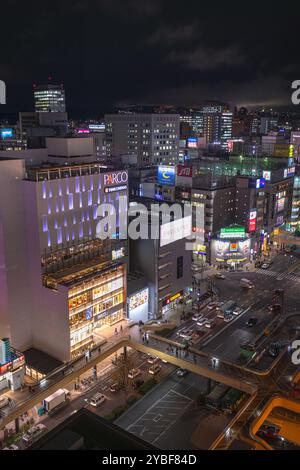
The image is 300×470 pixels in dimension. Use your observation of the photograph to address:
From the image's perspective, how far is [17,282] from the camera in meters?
47.9

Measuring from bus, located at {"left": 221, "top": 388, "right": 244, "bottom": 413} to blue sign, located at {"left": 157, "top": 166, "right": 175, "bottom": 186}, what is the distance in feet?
170

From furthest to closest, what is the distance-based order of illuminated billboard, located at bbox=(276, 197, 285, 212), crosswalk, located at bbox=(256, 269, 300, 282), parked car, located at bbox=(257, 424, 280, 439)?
illuminated billboard, located at bbox=(276, 197, 285, 212)
crosswalk, located at bbox=(256, 269, 300, 282)
parked car, located at bbox=(257, 424, 280, 439)

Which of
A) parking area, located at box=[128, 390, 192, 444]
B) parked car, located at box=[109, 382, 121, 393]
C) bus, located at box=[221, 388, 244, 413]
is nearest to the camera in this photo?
parking area, located at box=[128, 390, 192, 444]

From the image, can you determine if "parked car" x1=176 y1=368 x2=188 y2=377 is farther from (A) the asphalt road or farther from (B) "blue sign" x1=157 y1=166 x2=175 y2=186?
(B) "blue sign" x1=157 y1=166 x2=175 y2=186

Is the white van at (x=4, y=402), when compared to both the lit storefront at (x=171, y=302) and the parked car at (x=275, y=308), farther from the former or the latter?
the parked car at (x=275, y=308)

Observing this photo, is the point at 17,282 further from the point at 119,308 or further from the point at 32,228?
the point at 119,308

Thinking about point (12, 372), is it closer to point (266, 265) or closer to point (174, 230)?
point (174, 230)

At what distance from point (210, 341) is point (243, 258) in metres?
29.0

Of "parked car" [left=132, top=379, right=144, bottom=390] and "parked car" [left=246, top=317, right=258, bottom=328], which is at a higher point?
"parked car" [left=246, top=317, right=258, bottom=328]

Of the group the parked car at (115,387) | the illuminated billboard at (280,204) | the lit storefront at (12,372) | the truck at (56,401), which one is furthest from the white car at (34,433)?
the illuminated billboard at (280,204)

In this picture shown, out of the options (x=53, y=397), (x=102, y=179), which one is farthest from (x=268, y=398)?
(x=102, y=179)

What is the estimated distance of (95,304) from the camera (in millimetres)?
51156

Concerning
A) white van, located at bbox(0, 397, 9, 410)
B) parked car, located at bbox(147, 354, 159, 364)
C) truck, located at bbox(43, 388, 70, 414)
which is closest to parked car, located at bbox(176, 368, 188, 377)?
Result: parked car, located at bbox(147, 354, 159, 364)

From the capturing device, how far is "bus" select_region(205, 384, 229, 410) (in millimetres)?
42125
